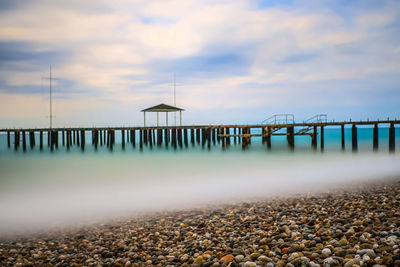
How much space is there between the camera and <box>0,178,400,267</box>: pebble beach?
12.4 ft

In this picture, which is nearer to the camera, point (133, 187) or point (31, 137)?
point (133, 187)

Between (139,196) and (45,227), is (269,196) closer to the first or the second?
(139,196)

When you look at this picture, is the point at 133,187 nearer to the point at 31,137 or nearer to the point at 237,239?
the point at 237,239

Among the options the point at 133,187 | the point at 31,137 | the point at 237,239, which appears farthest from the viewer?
the point at 31,137

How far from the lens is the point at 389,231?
4.31 m

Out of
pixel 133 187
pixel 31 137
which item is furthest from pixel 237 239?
pixel 31 137

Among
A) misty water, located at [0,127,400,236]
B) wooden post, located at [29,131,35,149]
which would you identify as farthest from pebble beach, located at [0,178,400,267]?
wooden post, located at [29,131,35,149]

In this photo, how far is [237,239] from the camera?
4625 mm

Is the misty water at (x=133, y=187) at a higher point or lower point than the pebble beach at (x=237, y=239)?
lower

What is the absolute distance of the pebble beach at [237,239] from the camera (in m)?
3.77

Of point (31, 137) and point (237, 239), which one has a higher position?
point (31, 137)

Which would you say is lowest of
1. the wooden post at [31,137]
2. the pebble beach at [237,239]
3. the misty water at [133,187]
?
the misty water at [133,187]

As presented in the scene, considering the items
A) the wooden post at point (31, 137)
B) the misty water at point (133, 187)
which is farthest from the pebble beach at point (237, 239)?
the wooden post at point (31, 137)

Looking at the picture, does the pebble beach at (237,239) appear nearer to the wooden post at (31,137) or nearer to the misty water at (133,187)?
the misty water at (133,187)
